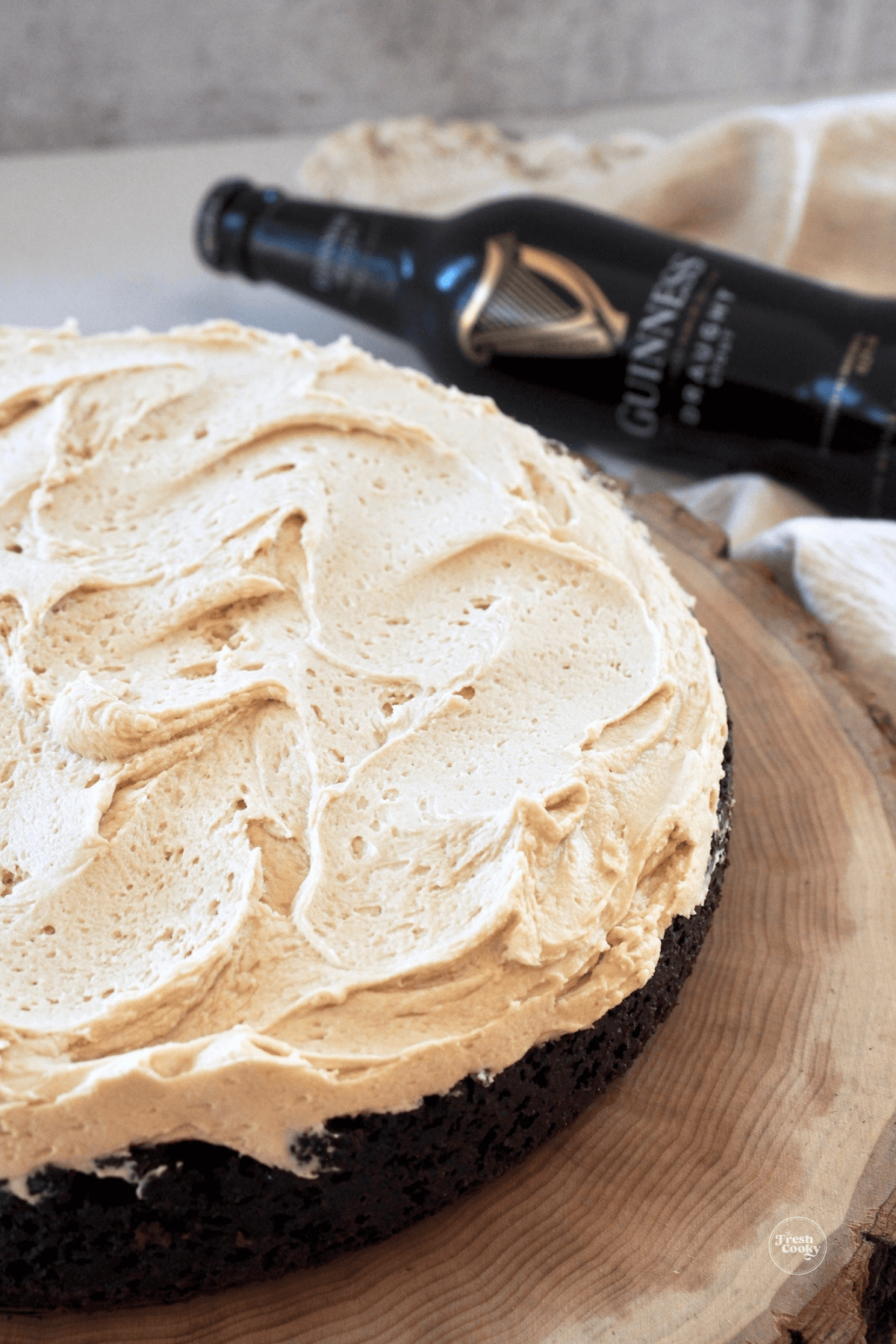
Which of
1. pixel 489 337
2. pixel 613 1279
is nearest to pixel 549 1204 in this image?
pixel 613 1279

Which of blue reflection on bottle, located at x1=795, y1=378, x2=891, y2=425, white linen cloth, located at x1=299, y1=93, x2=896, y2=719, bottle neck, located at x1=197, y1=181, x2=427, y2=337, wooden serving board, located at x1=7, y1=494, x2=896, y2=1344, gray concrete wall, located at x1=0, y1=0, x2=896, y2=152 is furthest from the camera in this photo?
gray concrete wall, located at x1=0, y1=0, x2=896, y2=152

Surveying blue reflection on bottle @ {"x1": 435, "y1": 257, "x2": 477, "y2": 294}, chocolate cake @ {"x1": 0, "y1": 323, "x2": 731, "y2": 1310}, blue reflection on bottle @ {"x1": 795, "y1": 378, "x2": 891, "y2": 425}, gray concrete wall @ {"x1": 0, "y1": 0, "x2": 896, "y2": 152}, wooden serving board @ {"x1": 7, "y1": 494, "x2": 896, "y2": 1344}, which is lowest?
wooden serving board @ {"x1": 7, "y1": 494, "x2": 896, "y2": 1344}

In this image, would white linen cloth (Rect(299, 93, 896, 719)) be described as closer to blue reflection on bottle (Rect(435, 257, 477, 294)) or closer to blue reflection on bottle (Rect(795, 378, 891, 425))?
blue reflection on bottle (Rect(795, 378, 891, 425))

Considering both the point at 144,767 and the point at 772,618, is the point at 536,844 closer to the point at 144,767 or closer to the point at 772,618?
the point at 144,767

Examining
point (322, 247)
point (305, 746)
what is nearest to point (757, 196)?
point (322, 247)

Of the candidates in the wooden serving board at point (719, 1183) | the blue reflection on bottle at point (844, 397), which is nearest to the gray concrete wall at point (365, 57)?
the blue reflection on bottle at point (844, 397)
